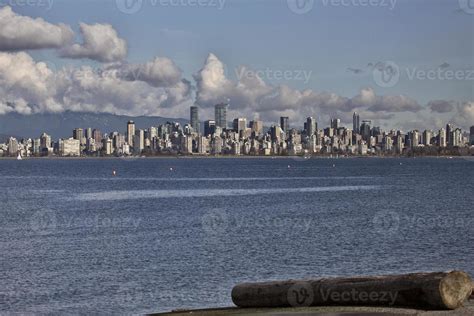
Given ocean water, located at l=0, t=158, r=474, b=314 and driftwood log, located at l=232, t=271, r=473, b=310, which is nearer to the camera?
driftwood log, located at l=232, t=271, r=473, b=310

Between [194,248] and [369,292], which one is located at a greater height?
[369,292]

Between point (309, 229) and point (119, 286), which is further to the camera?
point (309, 229)

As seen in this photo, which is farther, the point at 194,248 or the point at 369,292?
the point at 194,248

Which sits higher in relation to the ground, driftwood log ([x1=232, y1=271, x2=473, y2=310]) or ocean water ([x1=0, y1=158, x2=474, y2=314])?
driftwood log ([x1=232, y1=271, x2=473, y2=310])

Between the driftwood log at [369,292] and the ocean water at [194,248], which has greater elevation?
the driftwood log at [369,292]

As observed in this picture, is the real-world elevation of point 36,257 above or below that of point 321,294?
below

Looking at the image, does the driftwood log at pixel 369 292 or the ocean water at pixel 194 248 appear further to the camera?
the ocean water at pixel 194 248

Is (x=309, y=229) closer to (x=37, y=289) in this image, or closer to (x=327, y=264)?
(x=327, y=264)

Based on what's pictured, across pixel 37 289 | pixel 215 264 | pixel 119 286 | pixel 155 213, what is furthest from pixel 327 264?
pixel 155 213
